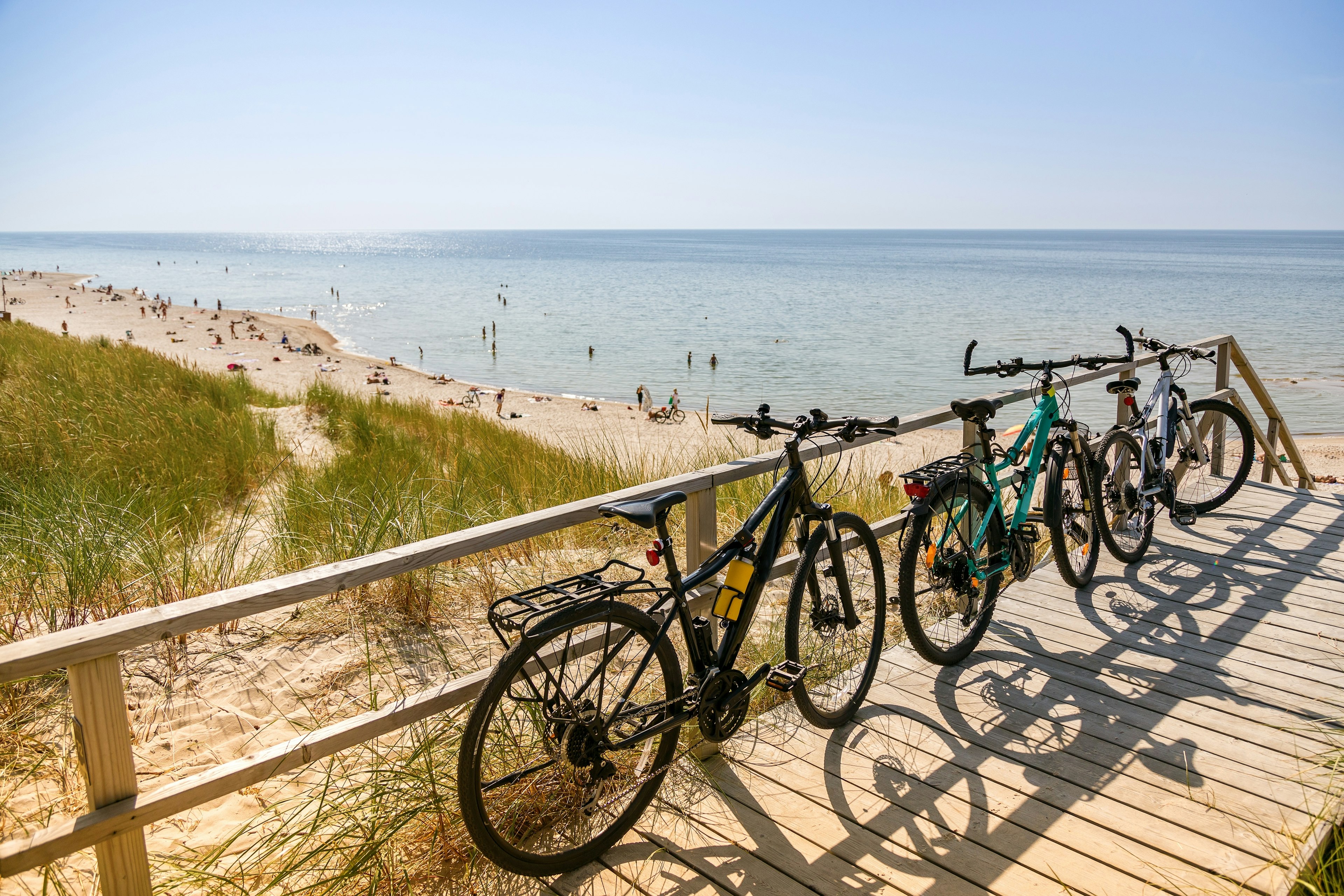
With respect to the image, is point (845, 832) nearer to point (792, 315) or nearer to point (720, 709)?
point (720, 709)

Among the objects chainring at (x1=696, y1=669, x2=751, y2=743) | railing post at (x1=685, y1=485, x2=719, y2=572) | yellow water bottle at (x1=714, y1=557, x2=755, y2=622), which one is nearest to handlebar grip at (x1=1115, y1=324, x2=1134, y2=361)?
railing post at (x1=685, y1=485, x2=719, y2=572)

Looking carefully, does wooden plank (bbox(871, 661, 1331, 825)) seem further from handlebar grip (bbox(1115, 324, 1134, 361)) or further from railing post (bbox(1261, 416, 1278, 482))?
railing post (bbox(1261, 416, 1278, 482))

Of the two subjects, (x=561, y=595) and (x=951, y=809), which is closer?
(x=561, y=595)

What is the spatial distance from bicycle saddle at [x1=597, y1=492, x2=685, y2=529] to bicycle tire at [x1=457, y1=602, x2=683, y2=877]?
244 mm

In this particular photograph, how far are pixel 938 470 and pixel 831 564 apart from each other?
0.72 metres

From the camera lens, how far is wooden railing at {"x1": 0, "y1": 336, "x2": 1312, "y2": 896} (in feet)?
5.57

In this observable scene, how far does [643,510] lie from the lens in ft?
7.93

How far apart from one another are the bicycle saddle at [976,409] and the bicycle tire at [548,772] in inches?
79.3

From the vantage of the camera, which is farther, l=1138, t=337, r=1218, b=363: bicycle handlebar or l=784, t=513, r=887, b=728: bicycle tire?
l=1138, t=337, r=1218, b=363: bicycle handlebar

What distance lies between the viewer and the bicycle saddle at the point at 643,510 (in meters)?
2.40

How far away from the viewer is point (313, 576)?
2121mm

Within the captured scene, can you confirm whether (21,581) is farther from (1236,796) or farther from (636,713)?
(1236,796)

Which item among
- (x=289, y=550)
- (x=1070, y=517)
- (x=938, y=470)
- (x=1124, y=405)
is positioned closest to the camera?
(x=938, y=470)

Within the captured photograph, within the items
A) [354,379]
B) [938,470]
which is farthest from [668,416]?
[938,470]
